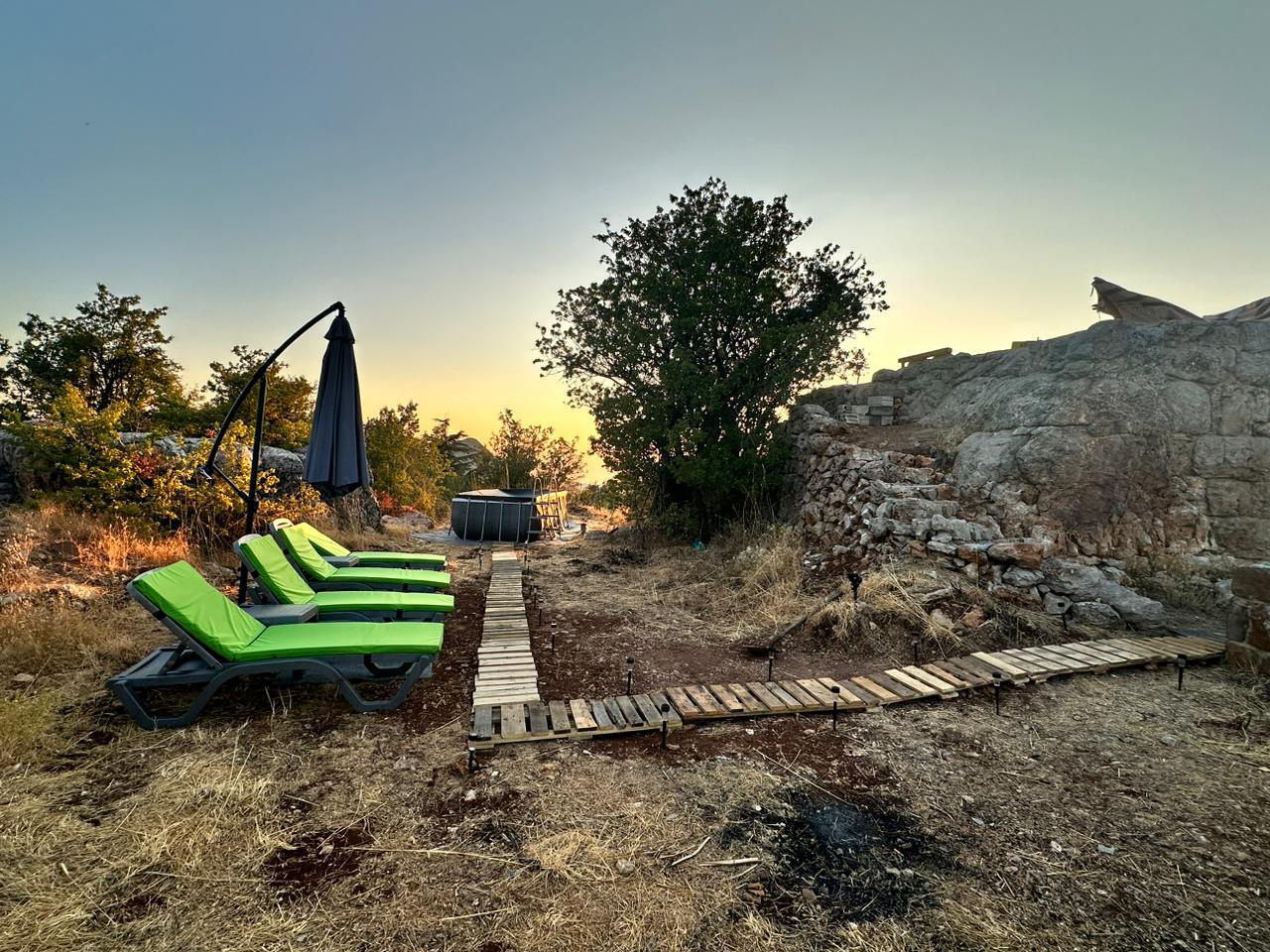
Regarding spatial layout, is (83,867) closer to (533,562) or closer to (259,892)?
(259,892)

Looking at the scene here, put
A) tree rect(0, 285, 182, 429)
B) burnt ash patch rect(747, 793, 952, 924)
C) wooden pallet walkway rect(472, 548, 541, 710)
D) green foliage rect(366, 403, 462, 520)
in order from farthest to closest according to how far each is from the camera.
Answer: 1. tree rect(0, 285, 182, 429)
2. green foliage rect(366, 403, 462, 520)
3. wooden pallet walkway rect(472, 548, 541, 710)
4. burnt ash patch rect(747, 793, 952, 924)

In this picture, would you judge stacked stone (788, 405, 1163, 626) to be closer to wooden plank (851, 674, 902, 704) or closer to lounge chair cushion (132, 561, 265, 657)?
wooden plank (851, 674, 902, 704)

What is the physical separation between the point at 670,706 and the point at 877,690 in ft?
5.22

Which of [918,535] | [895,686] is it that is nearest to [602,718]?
[895,686]

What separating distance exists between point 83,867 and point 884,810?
3452mm

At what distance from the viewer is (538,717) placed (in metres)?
3.42

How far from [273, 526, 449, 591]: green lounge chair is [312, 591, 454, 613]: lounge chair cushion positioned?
0.51m

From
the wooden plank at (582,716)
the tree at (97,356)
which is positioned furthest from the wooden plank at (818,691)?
the tree at (97,356)

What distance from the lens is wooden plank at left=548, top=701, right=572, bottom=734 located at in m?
3.28

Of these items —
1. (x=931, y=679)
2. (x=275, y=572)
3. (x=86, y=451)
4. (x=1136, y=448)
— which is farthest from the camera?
(x=1136, y=448)

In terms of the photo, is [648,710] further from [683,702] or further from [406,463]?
[406,463]

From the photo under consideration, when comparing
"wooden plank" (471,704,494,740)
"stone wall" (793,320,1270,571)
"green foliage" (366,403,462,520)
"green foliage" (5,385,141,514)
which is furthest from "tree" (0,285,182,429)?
"stone wall" (793,320,1270,571)

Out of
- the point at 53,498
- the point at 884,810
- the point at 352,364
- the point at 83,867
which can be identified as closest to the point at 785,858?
the point at 884,810

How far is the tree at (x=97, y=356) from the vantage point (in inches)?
599
